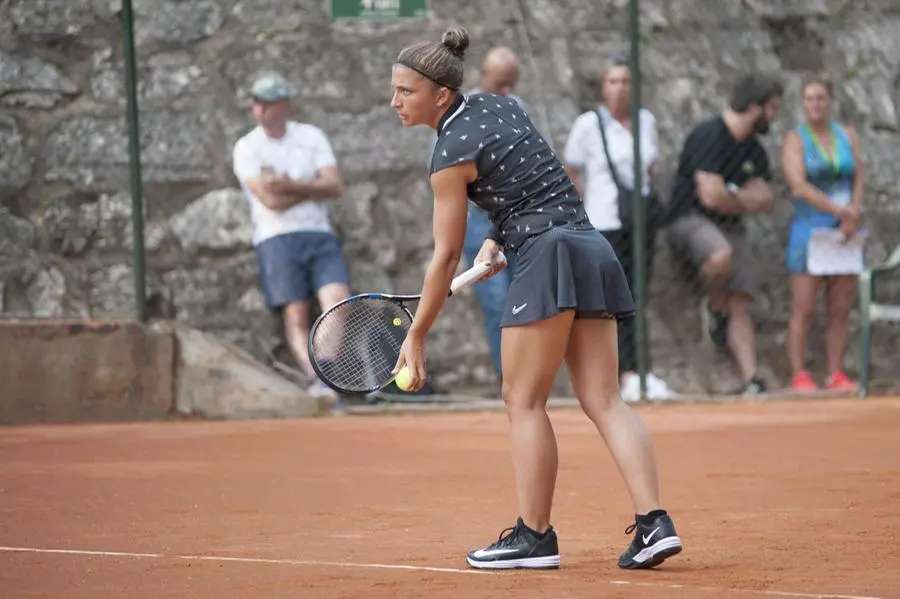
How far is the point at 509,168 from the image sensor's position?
5656 mm

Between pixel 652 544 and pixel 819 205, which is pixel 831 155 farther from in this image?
pixel 652 544

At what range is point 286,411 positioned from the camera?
1181cm

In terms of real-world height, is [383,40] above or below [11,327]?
above

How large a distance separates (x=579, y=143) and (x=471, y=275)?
6.85 meters

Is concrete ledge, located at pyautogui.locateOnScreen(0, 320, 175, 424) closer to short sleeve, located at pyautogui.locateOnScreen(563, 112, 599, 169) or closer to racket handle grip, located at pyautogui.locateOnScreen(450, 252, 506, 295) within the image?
short sleeve, located at pyautogui.locateOnScreen(563, 112, 599, 169)

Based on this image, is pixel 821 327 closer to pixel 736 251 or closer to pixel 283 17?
pixel 736 251

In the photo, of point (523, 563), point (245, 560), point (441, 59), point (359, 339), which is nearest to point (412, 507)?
point (359, 339)

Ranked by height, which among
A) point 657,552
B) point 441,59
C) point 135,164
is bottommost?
point 657,552

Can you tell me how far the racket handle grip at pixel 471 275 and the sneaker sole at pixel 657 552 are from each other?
1.01m

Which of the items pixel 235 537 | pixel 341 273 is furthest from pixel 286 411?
pixel 235 537

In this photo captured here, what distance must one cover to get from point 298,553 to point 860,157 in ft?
26.8

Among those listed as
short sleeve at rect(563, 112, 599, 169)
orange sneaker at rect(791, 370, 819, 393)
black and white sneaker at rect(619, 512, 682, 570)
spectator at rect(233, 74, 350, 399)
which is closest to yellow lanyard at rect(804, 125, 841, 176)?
orange sneaker at rect(791, 370, 819, 393)

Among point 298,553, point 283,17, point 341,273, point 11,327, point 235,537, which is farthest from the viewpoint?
point 283,17

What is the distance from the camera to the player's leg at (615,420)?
5637 mm
